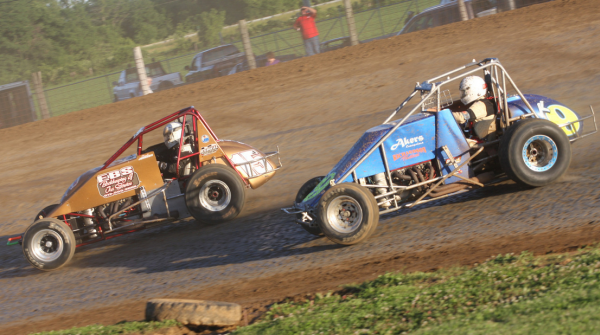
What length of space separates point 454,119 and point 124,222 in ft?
15.3

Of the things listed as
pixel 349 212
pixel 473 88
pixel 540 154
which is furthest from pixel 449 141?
pixel 349 212

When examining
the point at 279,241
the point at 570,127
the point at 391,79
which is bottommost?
the point at 279,241

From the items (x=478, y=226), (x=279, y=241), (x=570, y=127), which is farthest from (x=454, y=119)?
(x=279, y=241)

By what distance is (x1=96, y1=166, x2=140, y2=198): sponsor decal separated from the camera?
7895mm

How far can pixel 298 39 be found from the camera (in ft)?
63.3

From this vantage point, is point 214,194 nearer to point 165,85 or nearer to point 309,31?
point 309,31

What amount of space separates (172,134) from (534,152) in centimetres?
496

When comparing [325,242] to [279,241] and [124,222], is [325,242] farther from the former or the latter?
[124,222]

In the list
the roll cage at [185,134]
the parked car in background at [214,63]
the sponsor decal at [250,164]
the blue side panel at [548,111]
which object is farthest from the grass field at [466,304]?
the parked car in background at [214,63]

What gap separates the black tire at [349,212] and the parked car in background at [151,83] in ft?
46.3

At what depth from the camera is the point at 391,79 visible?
14.3m

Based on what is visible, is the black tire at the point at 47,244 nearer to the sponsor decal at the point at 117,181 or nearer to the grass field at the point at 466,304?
the sponsor decal at the point at 117,181

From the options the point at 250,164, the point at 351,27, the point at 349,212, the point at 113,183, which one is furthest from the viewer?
the point at 351,27

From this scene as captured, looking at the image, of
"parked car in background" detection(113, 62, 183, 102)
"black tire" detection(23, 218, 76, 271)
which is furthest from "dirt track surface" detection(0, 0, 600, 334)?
"parked car in background" detection(113, 62, 183, 102)
